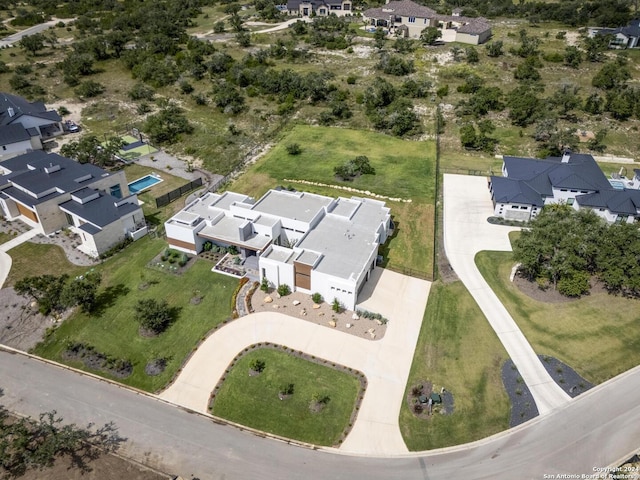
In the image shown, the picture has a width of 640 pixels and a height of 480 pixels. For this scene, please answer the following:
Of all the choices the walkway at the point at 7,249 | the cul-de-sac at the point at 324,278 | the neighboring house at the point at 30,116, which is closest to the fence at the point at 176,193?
the cul-de-sac at the point at 324,278

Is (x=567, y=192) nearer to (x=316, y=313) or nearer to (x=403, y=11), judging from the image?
(x=316, y=313)

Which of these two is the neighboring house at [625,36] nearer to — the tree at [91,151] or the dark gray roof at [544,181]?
the dark gray roof at [544,181]

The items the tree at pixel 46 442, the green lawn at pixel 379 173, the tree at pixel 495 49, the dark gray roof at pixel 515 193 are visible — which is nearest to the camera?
the tree at pixel 46 442

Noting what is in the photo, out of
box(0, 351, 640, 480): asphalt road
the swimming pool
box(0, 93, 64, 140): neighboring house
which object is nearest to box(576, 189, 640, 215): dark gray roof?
box(0, 351, 640, 480): asphalt road

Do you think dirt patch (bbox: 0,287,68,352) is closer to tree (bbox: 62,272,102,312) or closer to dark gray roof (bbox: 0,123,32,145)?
tree (bbox: 62,272,102,312)

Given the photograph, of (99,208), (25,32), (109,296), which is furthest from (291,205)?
(25,32)

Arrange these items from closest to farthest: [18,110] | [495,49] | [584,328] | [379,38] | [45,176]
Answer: [584,328] → [45,176] → [18,110] → [495,49] → [379,38]
